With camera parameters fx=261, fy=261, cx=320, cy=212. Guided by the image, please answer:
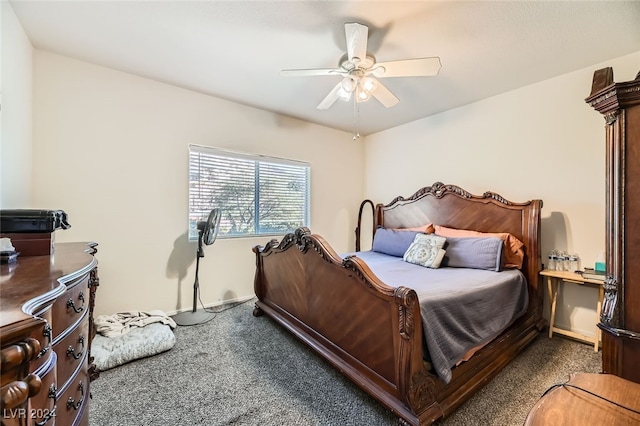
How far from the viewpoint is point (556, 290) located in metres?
2.59

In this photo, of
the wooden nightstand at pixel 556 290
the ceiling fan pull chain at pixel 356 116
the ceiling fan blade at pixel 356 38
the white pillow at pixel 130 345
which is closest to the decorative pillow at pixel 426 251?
the wooden nightstand at pixel 556 290

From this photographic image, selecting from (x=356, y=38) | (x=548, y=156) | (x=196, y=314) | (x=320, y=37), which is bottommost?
(x=196, y=314)

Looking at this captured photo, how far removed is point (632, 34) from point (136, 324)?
186 inches

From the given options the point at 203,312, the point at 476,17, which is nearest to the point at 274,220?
the point at 203,312

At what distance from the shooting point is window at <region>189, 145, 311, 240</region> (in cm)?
316

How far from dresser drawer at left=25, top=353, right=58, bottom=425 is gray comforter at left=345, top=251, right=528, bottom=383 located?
150cm

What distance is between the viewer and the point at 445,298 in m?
1.62

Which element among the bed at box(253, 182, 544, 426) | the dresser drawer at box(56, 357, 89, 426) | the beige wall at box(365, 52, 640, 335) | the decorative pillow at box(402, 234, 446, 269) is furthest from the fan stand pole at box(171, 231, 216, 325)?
the beige wall at box(365, 52, 640, 335)

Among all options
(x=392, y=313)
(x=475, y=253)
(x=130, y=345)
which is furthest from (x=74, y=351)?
(x=475, y=253)

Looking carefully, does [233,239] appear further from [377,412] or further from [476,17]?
[476,17]

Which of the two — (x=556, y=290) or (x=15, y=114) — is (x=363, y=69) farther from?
(x=556, y=290)

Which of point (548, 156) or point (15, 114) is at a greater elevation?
point (15, 114)

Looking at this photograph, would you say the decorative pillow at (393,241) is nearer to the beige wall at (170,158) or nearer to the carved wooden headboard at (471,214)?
the carved wooden headboard at (471,214)

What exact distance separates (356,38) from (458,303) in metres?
1.87
